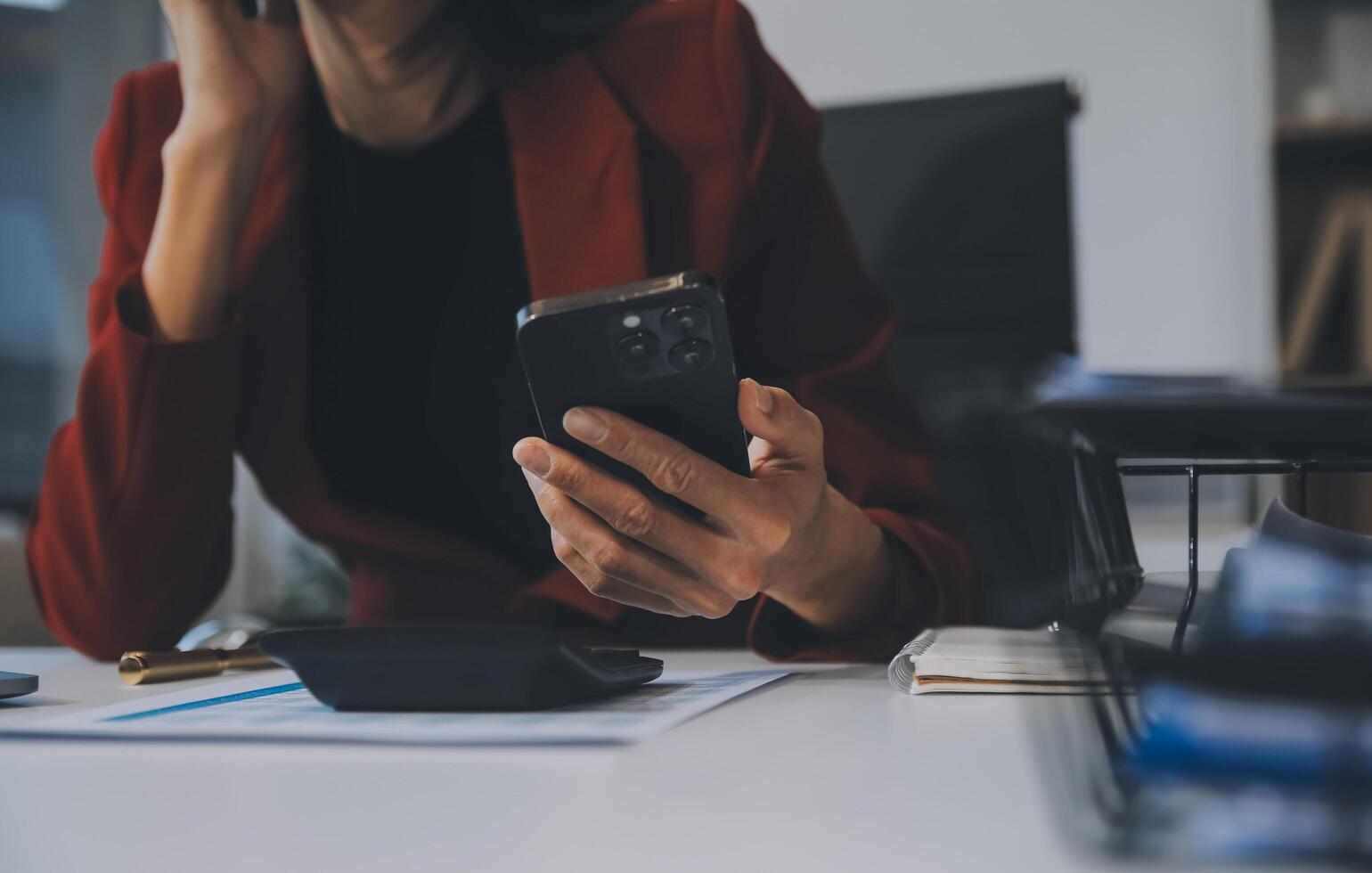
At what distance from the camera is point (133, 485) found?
0.92 metres

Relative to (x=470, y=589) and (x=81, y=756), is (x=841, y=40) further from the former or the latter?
(x=81, y=756)

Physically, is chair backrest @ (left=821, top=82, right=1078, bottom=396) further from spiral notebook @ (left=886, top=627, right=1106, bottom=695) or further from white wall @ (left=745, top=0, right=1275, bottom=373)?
spiral notebook @ (left=886, top=627, right=1106, bottom=695)

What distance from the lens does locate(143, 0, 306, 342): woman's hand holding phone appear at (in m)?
0.91

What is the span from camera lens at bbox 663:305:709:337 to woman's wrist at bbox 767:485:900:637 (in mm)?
199

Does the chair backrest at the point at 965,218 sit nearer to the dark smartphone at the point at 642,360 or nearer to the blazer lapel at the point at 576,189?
the blazer lapel at the point at 576,189

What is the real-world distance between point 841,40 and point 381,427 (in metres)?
1.78

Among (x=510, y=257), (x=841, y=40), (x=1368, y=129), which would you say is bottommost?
(x=510, y=257)

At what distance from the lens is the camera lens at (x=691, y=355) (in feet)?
1.52

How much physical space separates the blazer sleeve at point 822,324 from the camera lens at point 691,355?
0.35 metres

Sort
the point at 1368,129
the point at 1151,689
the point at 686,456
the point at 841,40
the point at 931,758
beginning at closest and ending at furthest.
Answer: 1. the point at 1151,689
2. the point at 931,758
3. the point at 686,456
4. the point at 1368,129
5. the point at 841,40

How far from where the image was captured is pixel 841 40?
8.07ft

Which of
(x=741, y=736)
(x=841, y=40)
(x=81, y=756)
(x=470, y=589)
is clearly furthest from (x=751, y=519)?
(x=841, y=40)

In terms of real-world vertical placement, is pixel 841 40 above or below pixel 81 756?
above

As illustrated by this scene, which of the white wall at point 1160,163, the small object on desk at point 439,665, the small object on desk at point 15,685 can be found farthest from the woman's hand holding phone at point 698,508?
the white wall at point 1160,163
